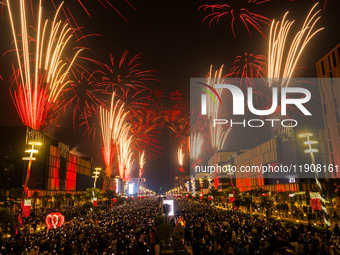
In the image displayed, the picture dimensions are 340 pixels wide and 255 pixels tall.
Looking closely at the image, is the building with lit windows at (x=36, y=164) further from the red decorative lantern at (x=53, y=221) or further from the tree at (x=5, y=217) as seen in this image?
the red decorative lantern at (x=53, y=221)

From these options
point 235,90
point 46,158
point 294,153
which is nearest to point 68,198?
point 46,158

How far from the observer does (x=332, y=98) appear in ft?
204

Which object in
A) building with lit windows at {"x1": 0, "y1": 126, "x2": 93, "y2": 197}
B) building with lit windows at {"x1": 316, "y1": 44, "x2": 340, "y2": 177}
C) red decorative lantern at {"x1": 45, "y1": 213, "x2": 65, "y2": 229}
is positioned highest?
building with lit windows at {"x1": 316, "y1": 44, "x2": 340, "y2": 177}

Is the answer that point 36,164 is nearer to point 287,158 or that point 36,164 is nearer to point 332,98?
point 287,158

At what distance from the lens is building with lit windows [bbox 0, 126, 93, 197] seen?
68.9m

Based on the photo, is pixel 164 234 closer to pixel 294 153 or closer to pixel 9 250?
pixel 9 250

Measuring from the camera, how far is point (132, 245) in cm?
1669

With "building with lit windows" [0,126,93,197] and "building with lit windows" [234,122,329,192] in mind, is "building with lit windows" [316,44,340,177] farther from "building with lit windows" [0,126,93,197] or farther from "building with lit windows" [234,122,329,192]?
"building with lit windows" [0,126,93,197]

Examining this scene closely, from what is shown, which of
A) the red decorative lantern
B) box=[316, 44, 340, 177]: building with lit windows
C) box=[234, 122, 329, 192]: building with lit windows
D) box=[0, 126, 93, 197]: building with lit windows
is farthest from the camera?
box=[0, 126, 93, 197]: building with lit windows

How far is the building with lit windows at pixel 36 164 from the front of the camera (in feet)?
226

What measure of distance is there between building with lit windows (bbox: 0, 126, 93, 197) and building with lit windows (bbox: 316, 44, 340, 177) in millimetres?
60346

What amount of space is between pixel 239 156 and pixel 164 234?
10560 cm

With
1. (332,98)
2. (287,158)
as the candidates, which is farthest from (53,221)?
(287,158)

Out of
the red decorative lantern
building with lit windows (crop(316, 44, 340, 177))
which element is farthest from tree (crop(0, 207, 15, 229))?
building with lit windows (crop(316, 44, 340, 177))
